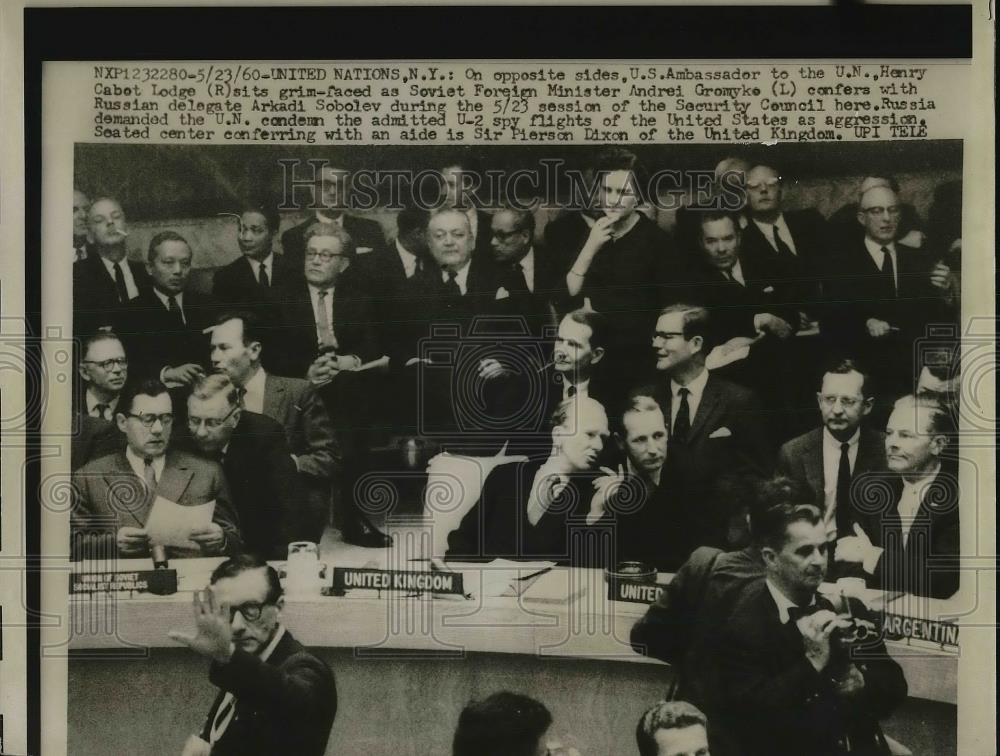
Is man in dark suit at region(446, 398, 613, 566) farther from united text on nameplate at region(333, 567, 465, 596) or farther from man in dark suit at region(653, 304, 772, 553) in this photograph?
man in dark suit at region(653, 304, 772, 553)

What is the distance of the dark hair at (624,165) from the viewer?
93.3 inches

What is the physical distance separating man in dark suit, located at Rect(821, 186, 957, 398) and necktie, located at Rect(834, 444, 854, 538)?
215 millimetres

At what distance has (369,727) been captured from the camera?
92.0 inches

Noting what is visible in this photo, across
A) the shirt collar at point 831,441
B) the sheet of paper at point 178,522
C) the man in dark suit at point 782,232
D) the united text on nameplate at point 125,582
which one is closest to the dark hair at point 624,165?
the man in dark suit at point 782,232

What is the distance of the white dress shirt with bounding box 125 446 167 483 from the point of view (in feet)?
7.72

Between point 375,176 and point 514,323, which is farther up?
point 375,176

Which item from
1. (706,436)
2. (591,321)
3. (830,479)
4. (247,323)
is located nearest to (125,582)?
(247,323)

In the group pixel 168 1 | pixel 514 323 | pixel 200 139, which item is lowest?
pixel 514 323

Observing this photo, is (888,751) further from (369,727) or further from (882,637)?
(369,727)

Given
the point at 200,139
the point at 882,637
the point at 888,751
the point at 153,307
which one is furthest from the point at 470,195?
the point at 888,751

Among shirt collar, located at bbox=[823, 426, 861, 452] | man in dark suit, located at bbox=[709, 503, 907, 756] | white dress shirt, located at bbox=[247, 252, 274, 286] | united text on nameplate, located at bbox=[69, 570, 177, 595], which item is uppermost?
white dress shirt, located at bbox=[247, 252, 274, 286]

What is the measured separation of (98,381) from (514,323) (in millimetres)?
1153

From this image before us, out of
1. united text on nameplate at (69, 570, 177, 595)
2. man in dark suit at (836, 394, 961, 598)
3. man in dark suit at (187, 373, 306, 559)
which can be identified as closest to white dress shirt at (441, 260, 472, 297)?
man in dark suit at (187, 373, 306, 559)

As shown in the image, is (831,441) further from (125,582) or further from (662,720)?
(125,582)
